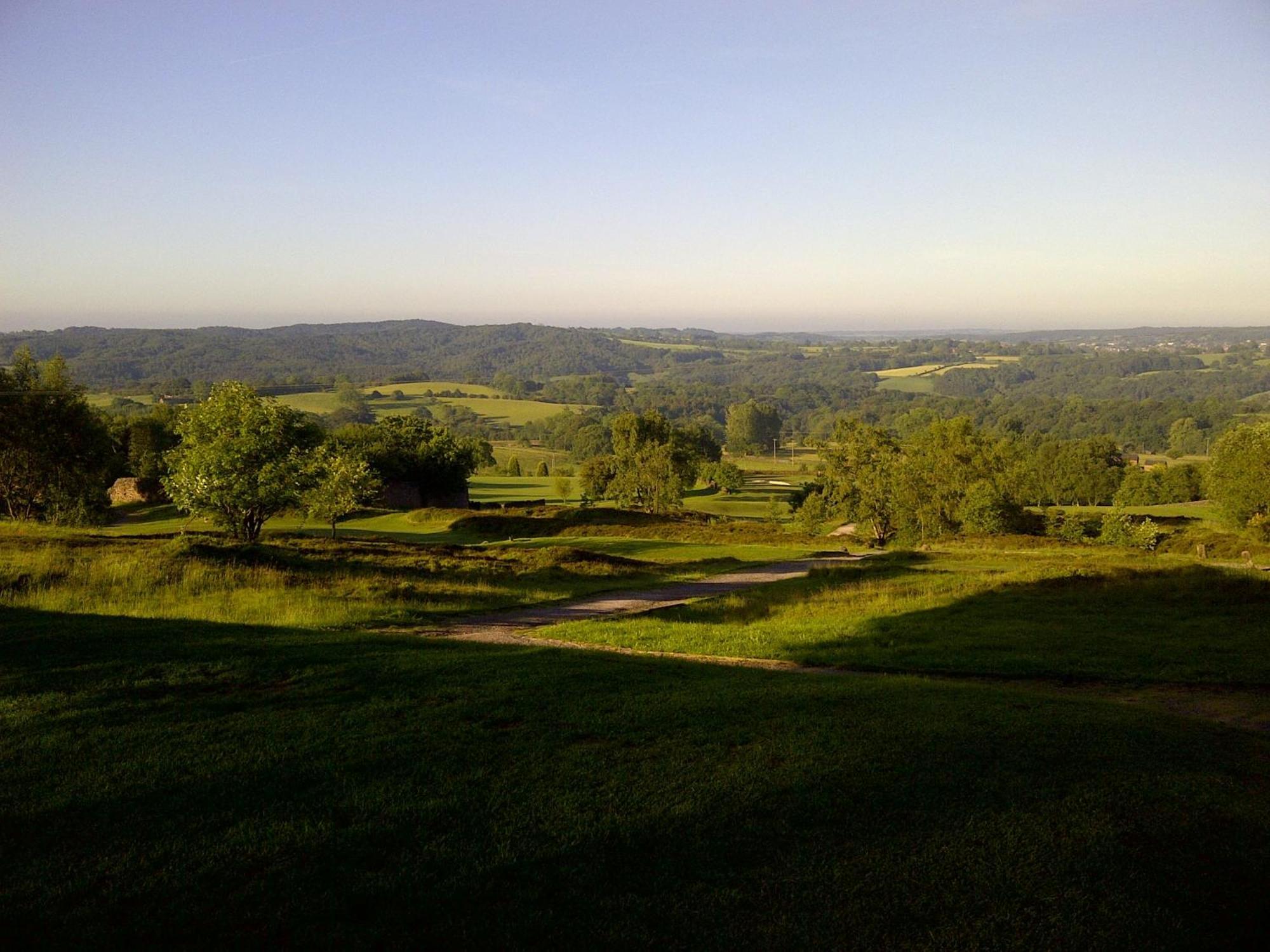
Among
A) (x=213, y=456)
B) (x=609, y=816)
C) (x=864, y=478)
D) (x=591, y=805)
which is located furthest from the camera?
(x=864, y=478)

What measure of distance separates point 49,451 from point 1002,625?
59517mm

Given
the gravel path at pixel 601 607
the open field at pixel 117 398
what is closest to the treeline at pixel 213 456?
the gravel path at pixel 601 607

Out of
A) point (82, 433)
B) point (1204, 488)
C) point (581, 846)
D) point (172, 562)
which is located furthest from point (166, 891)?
point (1204, 488)

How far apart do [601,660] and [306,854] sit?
6.82 meters

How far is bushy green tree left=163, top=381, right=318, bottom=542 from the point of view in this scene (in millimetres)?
34906

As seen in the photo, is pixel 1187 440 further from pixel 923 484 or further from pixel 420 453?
pixel 420 453

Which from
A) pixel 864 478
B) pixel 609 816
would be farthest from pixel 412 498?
pixel 609 816

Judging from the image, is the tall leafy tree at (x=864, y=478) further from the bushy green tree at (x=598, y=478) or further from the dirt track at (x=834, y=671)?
the dirt track at (x=834, y=671)

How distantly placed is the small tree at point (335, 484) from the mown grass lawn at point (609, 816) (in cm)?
2848

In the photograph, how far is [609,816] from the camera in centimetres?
695

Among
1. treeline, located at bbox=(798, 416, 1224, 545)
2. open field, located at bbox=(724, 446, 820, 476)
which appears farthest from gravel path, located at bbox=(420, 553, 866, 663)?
open field, located at bbox=(724, 446, 820, 476)

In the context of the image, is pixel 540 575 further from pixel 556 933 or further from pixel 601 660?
pixel 556 933

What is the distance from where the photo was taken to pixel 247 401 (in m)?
36.6

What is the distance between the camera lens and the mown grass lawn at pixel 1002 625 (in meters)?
14.5
